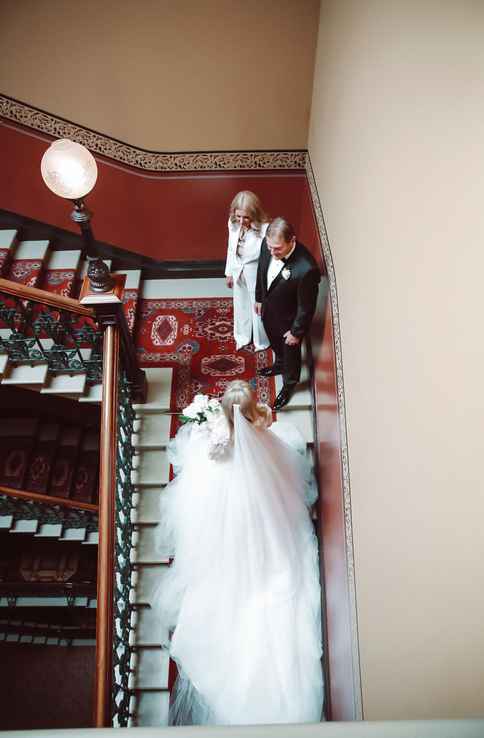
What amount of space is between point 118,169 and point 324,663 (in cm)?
452

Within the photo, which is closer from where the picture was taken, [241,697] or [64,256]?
[241,697]

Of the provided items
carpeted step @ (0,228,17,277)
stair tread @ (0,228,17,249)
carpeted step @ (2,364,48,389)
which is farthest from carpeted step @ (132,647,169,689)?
stair tread @ (0,228,17,249)

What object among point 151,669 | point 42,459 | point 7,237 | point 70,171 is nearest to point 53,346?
point 70,171

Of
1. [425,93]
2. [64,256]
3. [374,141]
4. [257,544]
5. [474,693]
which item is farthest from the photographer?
[64,256]

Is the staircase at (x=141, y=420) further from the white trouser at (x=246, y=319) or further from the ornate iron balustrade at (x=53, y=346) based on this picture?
the white trouser at (x=246, y=319)

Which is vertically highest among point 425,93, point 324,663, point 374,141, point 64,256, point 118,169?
point 118,169

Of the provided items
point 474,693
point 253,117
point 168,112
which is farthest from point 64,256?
point 474,693

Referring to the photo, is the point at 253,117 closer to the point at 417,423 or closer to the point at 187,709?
the point at 417,423

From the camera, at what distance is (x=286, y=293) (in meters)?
3.95

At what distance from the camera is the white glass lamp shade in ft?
10.7

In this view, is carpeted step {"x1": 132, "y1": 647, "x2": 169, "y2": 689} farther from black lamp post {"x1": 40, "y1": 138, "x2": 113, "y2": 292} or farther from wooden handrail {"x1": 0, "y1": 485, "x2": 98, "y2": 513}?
black lamp post {"x1": 40, "y1": 138, "x2": 113, "y2": 292}

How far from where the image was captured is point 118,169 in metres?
5.28

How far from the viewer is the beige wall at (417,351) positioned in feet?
5.36

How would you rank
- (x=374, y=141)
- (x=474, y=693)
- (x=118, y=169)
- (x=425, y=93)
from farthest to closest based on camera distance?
(x=118, y=169), (x=374, y=141), (x=425, y=93), (x=474, y=693)
